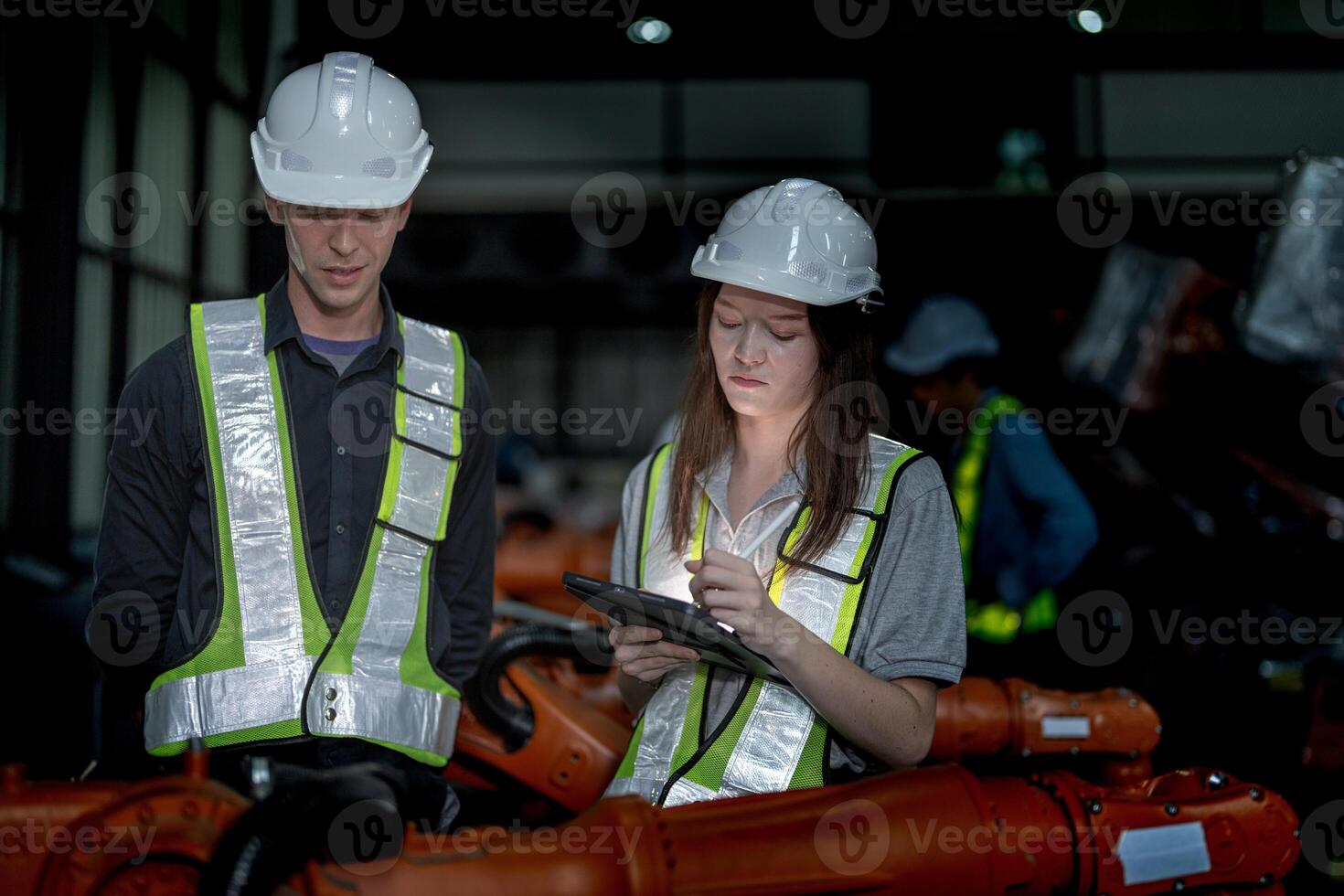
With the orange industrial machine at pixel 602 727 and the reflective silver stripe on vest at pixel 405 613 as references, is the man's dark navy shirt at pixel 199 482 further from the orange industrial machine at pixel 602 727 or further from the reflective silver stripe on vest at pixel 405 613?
the orange industrial machine at pixel 602 727

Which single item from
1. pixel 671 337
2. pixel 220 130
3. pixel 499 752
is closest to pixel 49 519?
pixel 220 130

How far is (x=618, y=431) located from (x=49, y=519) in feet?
22.0

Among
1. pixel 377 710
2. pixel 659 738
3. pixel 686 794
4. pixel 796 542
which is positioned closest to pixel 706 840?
pixel 686 794

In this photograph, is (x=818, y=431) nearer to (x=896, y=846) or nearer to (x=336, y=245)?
(x=896, y=846)

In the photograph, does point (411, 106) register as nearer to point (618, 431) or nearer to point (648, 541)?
point (648, 541)

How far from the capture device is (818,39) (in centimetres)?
527

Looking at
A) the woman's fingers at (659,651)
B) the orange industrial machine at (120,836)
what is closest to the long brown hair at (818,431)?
the woman's fingers at (659,651)

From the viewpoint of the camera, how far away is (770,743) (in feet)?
6.05

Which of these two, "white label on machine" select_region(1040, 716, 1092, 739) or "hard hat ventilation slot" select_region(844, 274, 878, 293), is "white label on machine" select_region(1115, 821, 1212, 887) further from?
"hard hat ventilation slot" select_region(844, 274, 878, 293)

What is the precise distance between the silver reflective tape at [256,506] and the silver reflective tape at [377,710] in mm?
85

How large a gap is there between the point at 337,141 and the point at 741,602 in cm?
106

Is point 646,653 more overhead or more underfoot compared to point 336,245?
more underfoot

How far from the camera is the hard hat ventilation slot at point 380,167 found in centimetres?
198

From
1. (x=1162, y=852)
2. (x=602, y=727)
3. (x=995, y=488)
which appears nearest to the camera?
(x=1162, y=852)
